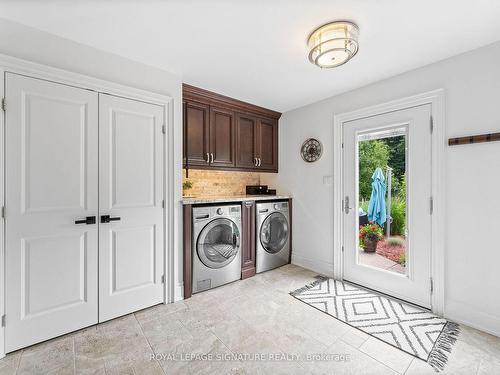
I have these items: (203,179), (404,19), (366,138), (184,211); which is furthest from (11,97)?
(366,138)

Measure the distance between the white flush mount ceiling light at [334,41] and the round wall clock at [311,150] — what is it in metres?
1.43

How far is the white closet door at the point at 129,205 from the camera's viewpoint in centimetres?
206

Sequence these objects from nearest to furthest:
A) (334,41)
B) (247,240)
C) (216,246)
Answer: (334,41), (216,246), (247,240)

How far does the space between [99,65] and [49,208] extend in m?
1.27

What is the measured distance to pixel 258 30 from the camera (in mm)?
1765

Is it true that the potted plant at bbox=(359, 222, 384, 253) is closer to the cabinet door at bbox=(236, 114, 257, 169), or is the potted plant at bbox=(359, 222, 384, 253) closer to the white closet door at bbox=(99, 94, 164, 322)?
the cabinet door at bbox=(236, 114, 257, 169)

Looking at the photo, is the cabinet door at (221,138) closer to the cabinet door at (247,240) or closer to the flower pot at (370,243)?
the cabinet door at (247,240)

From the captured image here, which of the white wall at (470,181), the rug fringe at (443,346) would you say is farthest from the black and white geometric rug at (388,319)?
the white wall at (470,181)

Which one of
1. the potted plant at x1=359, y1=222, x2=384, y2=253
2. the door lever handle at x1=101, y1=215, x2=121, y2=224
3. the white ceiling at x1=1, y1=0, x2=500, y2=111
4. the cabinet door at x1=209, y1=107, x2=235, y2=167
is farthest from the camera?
the cabinet door at x1=209, y1=107, x2=235, y2=167

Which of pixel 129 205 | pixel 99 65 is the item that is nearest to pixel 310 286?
pixel 129 205

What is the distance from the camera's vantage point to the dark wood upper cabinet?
279cm

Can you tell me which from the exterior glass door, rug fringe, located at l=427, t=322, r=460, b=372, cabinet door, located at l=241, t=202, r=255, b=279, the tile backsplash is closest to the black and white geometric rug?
rug fringe, located at l=427, t=322, r=460, b=372

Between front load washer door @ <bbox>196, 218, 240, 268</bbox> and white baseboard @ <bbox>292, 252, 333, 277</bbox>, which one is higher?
front load washer door @ <bbox>196, 218, 240, 268</bbox>

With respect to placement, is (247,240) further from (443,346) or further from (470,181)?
(470,181)
